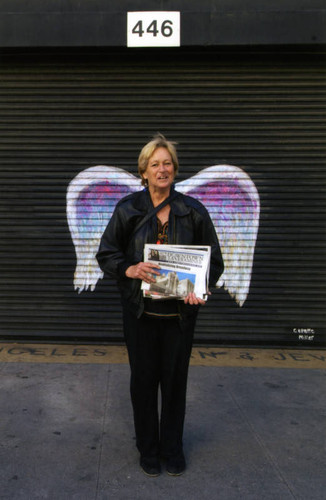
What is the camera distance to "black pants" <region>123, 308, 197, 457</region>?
2607 millimetres

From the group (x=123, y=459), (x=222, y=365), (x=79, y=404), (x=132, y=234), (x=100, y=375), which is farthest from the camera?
(x=222, y=365)

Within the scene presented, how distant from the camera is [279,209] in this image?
208 inches

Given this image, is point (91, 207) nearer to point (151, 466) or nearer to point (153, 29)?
point (153, 29)

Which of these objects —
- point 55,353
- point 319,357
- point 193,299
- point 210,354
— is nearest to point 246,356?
point 210,354

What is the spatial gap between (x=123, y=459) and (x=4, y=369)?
82.8 inches

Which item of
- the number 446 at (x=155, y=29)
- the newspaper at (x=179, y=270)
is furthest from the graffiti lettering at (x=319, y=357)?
the number 446 at (x=155, y=29)

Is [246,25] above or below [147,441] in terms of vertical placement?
above

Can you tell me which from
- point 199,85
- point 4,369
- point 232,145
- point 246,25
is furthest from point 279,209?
point 4,369

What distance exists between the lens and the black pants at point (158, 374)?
2607mm

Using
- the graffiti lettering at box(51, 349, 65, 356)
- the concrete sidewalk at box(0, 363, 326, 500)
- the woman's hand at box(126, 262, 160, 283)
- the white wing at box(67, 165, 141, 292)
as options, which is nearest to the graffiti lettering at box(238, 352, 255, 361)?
the concrete sidewalk at box(0, 363, 326, 500)

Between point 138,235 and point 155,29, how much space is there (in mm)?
3371

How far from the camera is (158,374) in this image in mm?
2715

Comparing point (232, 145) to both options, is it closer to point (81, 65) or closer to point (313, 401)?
point (81, 65)

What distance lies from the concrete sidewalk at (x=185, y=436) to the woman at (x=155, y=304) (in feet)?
0.87
